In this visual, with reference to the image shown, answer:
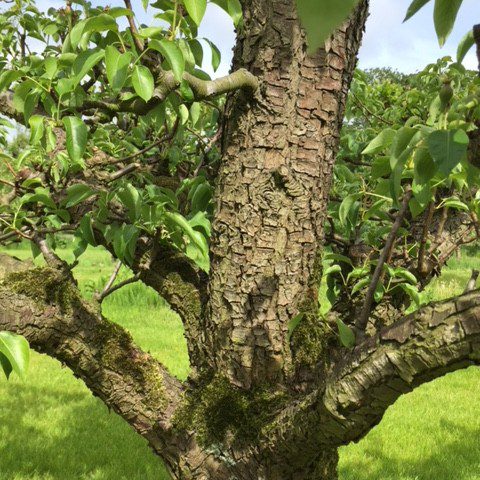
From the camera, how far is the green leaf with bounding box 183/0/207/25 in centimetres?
133

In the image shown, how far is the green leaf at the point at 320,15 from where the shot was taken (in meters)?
0.26

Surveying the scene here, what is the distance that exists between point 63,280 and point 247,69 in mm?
1059

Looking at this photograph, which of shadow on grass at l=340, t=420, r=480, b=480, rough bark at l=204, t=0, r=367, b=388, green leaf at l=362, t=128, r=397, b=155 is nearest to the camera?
green leaf at l=362, t=128, r=397, b=155

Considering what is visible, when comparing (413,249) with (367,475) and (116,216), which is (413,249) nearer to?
(116,216)

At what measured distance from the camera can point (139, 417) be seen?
222 cm

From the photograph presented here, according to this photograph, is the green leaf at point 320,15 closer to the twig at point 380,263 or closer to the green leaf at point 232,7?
the twig at point 380,263

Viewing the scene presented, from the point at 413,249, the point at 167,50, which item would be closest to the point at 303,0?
the point at 167,50

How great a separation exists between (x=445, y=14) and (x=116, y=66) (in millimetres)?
1017

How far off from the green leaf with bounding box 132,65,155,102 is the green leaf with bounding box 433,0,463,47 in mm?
963

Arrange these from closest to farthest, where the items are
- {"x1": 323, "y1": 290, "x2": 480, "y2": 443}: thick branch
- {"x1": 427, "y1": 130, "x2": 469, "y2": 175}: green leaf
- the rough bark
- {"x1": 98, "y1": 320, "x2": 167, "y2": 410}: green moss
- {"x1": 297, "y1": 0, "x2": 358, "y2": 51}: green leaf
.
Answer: {"x1": 297, "y1": 0, "x2": 358, "y2": 51}: green leaf → {"x1": 427, "y1": 130, "x2": 469, "y2": 175}: green leaf → {"x1": 323, "y1": 290, "x2": 480, "y2": 443}: thick branch → the rough bark → {"x1": 98, "y1": 320, "x2": 167, "y2": 410}: green moss

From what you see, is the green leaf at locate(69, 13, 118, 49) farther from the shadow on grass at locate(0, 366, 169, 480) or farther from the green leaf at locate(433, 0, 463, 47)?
the shadow on grass at locate(0, 366, 169, 480)

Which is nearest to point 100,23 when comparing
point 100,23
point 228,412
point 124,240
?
point 100,23

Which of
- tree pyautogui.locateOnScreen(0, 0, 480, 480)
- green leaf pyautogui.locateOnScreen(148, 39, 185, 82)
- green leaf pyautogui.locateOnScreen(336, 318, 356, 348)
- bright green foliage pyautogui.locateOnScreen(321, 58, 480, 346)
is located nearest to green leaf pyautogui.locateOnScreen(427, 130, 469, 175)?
bright green foliage pyautogui.locateOnScreen(321, 58, 480, 346)

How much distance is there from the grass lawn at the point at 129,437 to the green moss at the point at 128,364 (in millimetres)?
3260
